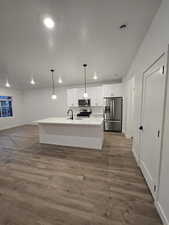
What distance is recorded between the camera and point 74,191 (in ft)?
5.73

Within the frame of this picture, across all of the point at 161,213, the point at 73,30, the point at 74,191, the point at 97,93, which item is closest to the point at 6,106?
the point at 97,93

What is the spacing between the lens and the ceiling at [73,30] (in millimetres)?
1420

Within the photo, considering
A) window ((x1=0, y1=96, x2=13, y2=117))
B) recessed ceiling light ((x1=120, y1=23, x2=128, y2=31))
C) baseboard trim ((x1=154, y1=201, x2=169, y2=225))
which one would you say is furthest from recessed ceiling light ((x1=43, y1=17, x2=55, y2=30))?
window ((x1=0, y1=96, x2=13, y2=117))

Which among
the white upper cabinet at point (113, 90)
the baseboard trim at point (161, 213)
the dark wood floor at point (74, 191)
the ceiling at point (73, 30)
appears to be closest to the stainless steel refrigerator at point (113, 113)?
the white upper cabinet at point (113, 90)

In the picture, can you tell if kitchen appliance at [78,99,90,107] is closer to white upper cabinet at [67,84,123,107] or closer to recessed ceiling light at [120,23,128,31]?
white upper cabinet at [67,84,123,107]

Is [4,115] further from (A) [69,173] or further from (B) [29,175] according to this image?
(A) [69,173]

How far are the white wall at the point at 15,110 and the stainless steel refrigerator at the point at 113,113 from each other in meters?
6.17

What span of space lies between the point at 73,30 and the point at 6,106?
6.89m

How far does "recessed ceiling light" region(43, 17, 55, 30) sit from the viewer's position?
5.31ft

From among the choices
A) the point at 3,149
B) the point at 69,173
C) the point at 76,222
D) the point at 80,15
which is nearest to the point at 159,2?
the point at 80,15

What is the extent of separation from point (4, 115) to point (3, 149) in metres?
3.95

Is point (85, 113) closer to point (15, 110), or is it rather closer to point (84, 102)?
point (84, 102)

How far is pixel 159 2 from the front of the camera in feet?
4.54

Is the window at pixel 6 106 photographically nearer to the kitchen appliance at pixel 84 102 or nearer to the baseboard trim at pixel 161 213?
the kitchen appliance at pixel 84 102
